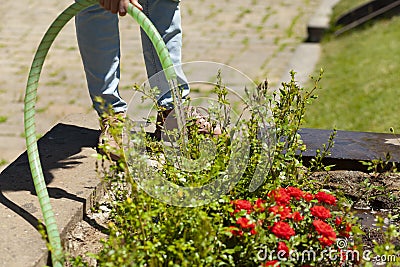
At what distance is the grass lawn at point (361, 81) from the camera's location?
457 centimetres

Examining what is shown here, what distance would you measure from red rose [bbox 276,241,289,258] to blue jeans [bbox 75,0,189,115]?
39.0 inches

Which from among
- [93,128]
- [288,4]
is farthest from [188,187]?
[288,4]

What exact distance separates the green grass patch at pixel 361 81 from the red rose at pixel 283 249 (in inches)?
78.4

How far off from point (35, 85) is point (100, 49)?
50 centimetres

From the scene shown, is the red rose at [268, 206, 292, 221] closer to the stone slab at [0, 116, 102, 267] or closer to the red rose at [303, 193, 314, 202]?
the red rose at [303, 193, 314, 202]

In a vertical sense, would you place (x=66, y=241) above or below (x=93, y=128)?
below

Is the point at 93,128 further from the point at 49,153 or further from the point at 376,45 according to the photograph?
the point at 376,45

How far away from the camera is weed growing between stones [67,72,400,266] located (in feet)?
6.54

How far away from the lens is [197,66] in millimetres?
6074

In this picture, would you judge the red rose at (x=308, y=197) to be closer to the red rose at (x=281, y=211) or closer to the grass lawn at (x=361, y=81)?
the red rose at (x=281, y=211)

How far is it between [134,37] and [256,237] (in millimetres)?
5217

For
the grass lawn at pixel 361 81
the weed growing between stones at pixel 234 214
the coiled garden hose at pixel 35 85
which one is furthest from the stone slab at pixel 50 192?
the grass lawn at pixel 361 81

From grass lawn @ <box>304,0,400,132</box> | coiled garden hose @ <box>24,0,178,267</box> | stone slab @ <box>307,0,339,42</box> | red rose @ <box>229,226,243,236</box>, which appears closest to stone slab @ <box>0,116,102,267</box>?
coiled garden hose @ <box>24,0,178,267</box>

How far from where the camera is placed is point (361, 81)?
530 centimetres
